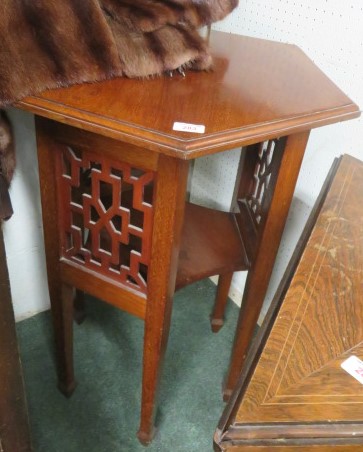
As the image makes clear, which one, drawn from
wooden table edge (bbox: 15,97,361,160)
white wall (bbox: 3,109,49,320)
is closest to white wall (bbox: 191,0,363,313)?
wooden table edge (bbox: 15,97,361,160)

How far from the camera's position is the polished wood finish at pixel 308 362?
424mm

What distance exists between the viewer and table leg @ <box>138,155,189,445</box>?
66cm

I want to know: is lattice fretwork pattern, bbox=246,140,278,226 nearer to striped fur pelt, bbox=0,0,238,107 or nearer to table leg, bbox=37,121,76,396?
striped fur pelt, bbox=0,0,238,107

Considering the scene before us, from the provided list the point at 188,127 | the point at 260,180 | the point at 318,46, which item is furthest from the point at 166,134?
the point at 318,46

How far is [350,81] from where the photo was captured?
0.93m

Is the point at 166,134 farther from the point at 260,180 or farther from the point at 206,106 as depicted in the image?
the point at 260,180

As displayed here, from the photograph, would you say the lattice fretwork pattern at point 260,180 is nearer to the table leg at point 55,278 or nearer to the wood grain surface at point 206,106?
the wood grain surface at point 206,106

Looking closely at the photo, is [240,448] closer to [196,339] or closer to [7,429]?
[7,429]

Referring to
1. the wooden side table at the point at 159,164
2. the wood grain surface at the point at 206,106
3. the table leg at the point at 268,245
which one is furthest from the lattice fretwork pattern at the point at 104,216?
the table leg at the point at 268,245

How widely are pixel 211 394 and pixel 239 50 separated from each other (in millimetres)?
835

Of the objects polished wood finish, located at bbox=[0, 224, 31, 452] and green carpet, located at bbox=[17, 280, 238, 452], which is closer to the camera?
polished wood finish, located at bbox=[0, 224, 31, 452]

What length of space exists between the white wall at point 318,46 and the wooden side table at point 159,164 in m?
0.07

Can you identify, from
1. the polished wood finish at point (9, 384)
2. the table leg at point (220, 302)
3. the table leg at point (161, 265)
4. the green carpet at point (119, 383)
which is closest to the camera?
the polished wood finish at point (9, 384)

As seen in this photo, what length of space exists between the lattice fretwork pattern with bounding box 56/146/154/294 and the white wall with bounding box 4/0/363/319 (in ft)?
0.69
